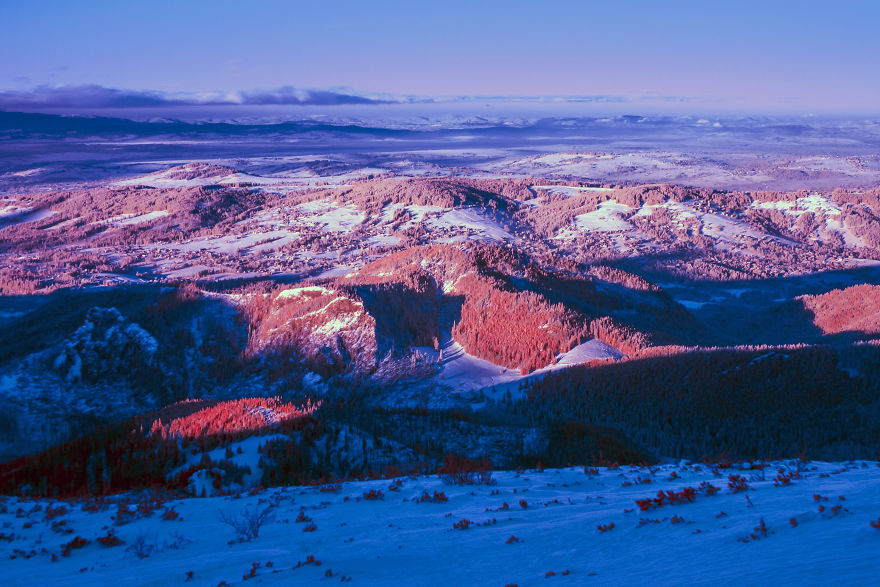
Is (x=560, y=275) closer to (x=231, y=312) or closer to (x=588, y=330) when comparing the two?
(x=588, y=330)

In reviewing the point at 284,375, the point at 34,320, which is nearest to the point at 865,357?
the point at 284,375

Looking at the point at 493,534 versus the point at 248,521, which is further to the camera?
the point at 248,521

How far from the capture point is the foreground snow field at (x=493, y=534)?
6566 millimetres

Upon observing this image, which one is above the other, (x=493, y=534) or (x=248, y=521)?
(x=493, y=534)

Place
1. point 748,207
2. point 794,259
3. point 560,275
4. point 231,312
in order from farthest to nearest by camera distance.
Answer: point 748,207, point 794,259, point 560,275, point 231,312

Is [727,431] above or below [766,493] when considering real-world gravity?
below

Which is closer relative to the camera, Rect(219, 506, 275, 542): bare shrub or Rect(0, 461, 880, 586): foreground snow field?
Rect(0, 461, 880, 586): foreground snow field

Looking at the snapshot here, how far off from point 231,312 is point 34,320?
14.9m

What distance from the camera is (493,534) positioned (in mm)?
8484

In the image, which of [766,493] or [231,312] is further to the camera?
[231,312]

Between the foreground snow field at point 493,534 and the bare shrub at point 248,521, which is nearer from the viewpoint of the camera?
the foreground snow field at point 493,534

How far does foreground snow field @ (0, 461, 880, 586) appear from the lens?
6566 millimetres

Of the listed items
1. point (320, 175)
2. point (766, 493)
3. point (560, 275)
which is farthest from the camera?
point (320, 175)

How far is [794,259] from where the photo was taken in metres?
65.1
